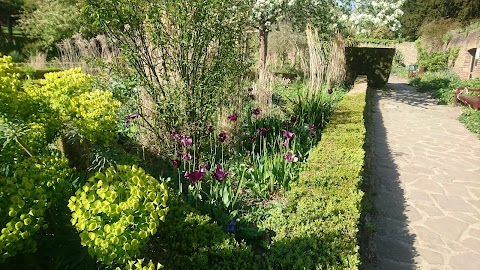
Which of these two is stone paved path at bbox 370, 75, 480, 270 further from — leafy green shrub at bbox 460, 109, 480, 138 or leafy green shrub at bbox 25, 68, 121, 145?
leafy green shrub at bbox 25, 68, 121, 145

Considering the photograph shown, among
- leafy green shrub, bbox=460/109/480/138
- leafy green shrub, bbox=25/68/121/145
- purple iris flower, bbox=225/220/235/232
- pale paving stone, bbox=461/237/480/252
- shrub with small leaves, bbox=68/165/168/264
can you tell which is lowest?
leafy green shrub, bbox=460/109/480/138

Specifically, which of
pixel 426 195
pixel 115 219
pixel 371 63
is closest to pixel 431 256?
pixel 426 195

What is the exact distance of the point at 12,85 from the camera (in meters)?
1.72

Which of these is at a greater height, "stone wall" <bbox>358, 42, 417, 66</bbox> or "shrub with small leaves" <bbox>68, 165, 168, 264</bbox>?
"shrub with small leaves" <bbox>68, 165, 168, 264</bbox>

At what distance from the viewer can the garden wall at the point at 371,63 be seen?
44.5 ft

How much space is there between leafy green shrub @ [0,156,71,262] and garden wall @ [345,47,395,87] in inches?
533

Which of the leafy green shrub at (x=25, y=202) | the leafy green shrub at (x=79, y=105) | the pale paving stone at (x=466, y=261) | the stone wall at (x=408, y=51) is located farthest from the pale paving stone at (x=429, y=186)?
the stone wall at (x=408, y=51)

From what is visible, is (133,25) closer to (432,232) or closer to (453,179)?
(432,232)

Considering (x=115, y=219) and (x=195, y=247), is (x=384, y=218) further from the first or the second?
(x=115, y=219)

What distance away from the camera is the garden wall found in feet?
44.5

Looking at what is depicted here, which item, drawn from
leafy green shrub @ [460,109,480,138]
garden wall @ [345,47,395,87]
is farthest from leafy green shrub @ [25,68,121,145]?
garden wall @ [345,47,395,87]

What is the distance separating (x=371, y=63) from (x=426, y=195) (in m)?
10.9

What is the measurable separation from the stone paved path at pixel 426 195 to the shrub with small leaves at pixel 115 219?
2.41m

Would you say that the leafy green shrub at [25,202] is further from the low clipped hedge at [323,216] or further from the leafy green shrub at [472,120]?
the leafy green shrub at [472,120]
